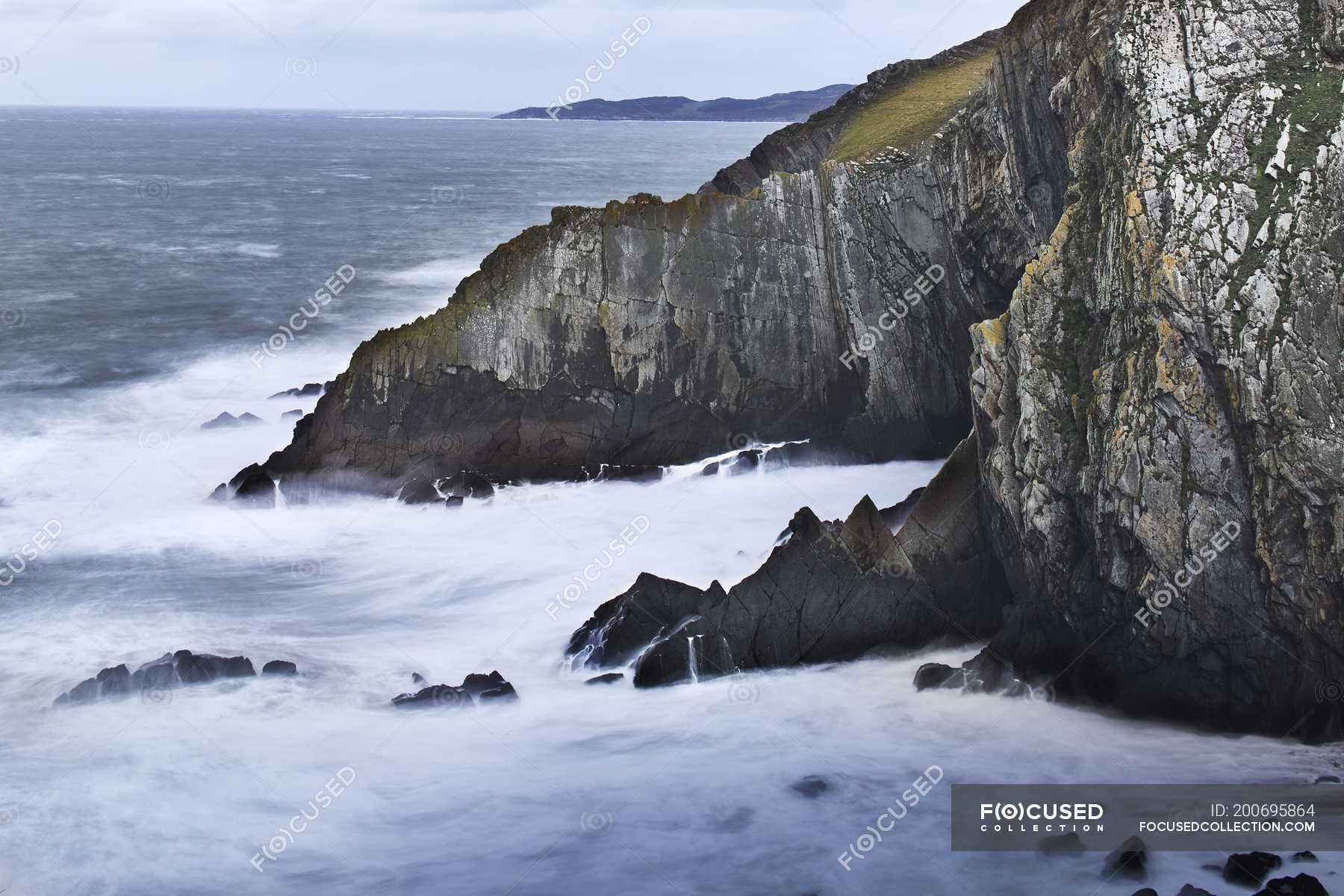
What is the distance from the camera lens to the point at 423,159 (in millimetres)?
142000

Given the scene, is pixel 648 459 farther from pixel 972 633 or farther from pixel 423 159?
pixel 423 159

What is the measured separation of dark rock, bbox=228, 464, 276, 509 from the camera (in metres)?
33.2

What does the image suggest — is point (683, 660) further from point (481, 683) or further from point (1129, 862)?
point (1129, 862)

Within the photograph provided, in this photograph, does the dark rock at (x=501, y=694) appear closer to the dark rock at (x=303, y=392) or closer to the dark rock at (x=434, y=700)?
the dark rock at (x=434, y=700)

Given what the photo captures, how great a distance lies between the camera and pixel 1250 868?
17.8 m

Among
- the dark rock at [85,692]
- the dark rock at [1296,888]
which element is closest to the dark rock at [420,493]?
the dark rock at [85,692]

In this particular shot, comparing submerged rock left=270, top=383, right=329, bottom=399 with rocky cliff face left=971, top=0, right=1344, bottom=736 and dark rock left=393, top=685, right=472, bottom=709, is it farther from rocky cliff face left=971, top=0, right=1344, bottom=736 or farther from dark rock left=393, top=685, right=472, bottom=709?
rocky cliff face left=971, top=0, right=1344, bottom=736

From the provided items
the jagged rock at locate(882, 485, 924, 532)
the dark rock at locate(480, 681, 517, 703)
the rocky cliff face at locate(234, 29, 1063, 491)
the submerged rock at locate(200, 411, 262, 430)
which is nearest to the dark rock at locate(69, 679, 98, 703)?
the dark rock at locate(480, 681, 517, 703)

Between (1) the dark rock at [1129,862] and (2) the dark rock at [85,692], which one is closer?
(1) the dark rock at [1129,862]

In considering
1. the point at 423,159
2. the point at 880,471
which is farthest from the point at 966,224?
the point at 423,159

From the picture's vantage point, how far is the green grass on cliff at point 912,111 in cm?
3631

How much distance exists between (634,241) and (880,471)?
9036 millimetres

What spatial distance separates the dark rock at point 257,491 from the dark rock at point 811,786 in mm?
17787

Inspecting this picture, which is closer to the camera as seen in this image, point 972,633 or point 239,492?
point 972,633
